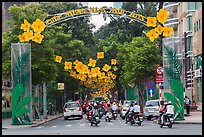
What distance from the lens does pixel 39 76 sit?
37000 mm

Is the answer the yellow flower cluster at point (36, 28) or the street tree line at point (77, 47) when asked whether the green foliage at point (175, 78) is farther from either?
the yellow flower cluster at point (36, 28)

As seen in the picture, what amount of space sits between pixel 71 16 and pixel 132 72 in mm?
12549

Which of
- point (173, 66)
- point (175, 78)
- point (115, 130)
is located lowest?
point (115, 130)

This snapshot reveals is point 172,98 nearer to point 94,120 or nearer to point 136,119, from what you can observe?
point 136,119

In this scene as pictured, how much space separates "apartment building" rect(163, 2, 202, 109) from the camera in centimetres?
5012

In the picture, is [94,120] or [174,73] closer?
[94,120]

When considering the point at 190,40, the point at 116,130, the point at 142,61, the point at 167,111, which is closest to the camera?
the point at 116,130

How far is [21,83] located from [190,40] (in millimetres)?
28476

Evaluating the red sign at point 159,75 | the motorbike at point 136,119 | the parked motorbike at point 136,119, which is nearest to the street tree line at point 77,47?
the red sign at point 159,75

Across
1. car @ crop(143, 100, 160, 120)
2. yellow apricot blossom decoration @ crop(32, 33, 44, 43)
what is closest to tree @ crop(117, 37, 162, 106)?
car @ crop(143, 100, 160, 120)

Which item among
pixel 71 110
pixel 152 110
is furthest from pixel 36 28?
pixel 71 110

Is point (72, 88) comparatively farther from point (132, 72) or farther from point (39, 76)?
point (39, 76)

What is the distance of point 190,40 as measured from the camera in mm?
57406

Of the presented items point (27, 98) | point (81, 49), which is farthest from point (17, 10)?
point (81, 49)
